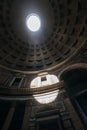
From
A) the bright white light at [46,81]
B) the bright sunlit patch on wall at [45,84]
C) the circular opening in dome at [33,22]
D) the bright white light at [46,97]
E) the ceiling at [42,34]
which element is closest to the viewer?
the bright white light at [46,97]

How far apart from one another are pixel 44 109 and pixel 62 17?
15.1m

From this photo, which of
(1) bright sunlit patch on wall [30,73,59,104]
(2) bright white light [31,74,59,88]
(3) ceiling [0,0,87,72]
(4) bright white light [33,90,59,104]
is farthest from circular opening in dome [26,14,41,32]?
(4) bright white light [33,90,59,104]

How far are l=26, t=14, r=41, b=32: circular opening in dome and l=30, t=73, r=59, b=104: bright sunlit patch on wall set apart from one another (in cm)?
946

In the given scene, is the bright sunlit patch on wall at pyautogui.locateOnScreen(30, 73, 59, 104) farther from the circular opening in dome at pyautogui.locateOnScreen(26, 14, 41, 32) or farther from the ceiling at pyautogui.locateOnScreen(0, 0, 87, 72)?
the circular opening in dome at pyautogui.locateOnScreen(26, 14, 41, 32)

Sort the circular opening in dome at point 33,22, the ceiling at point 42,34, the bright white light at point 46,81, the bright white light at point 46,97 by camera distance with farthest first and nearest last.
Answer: the circular opening in dome at point 33,22 < the ceiling at point 42,34 < the bright white light at point 46,81 < the bright white light at point 46,97

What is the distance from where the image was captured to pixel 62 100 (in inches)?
541

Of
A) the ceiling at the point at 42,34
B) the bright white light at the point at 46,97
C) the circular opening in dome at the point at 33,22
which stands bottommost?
the bright white light at the point at 46,97

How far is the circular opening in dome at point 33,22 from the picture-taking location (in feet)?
86.4

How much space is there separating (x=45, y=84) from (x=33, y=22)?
12.7 m

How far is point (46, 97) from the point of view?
1487cm

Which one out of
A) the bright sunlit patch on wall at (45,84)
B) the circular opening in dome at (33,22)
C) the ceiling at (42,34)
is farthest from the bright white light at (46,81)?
the circular opening in dome at (33,22)

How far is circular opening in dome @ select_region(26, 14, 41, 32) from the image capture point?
86.4ft

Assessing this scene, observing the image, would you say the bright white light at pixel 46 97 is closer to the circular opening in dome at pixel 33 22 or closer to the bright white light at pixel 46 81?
the bright white light at pixel 46 81

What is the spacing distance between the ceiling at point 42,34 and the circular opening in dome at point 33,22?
1.74ft
